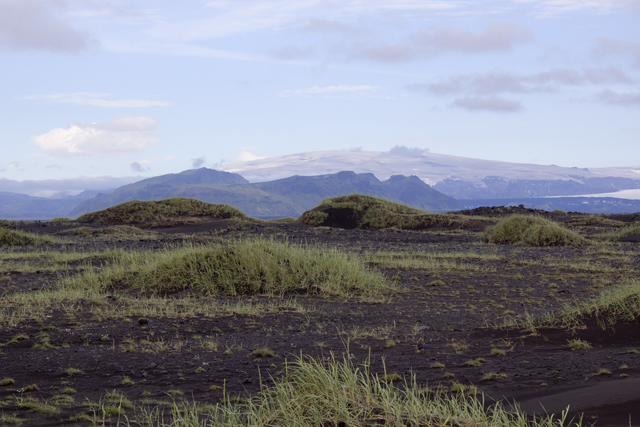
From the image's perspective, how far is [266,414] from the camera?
10.1 ft

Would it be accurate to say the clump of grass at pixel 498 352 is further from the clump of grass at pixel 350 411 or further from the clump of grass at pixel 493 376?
the clump of grass at pixel 350 411

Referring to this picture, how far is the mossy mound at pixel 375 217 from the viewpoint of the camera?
28.6 meters

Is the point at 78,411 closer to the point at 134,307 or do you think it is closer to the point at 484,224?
the point at 134,307

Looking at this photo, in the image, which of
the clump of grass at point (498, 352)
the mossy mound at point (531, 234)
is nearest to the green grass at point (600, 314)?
the clump of grass at point (498, 352)

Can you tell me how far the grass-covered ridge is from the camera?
1027 cm

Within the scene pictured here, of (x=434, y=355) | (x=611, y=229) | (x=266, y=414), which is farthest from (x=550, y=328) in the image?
(x=611, y=229)

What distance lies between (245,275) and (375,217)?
67.5ft

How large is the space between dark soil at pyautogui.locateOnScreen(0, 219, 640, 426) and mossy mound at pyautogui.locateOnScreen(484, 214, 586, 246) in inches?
355

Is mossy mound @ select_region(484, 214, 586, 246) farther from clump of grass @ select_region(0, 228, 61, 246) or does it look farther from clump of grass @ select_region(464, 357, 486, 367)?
clump of grass @ select_region(0, 228, 61, 246)

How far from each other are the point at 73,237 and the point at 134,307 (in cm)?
1661

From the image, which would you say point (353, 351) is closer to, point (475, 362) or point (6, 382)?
point (475, 362)

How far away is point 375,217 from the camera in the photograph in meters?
30.6

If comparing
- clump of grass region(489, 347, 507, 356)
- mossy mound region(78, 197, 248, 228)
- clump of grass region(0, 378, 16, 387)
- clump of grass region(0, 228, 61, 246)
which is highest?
mossy mound region(78, 197, 248, 228)

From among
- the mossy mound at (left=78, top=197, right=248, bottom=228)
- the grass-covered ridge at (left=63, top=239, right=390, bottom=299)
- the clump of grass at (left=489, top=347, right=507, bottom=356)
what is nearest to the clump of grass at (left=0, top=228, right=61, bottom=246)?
the grass-covered ridge at (left=63, top=239, right=390, bottom=299)
